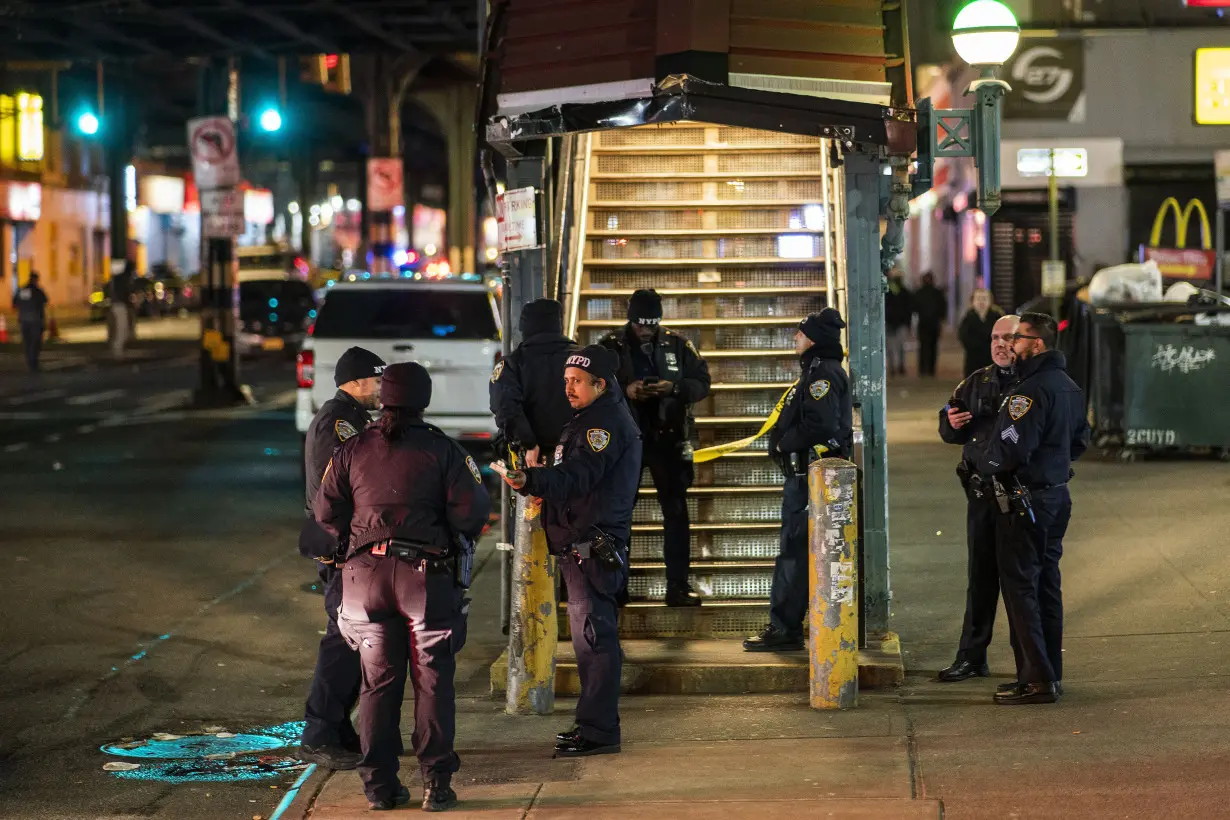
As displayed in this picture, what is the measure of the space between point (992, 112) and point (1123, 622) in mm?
3061

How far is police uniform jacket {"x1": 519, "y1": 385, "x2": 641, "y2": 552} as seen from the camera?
7406 millimetres

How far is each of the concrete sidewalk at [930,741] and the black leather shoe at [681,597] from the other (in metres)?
1.10

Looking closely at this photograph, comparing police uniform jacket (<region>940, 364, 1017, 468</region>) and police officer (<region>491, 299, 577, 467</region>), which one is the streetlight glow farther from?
police officer (<region>491, 299, 577, 467</region>)

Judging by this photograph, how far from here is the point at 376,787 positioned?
6793mm

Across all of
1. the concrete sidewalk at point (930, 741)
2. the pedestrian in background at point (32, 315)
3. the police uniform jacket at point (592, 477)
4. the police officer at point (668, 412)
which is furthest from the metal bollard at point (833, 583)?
the pedestrian in background at point (32, 315)

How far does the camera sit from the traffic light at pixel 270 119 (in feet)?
101

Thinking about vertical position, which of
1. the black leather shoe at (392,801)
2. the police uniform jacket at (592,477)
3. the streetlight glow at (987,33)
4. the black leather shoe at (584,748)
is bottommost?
the black leather shoe at (392,801)

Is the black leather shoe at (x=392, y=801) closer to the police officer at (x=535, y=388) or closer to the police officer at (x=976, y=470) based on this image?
the police officer at (x=535, y=388)

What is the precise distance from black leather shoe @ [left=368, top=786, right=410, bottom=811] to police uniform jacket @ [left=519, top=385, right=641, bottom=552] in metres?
1.28

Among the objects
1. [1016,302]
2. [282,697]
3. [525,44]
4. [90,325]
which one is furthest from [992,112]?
[90,325]

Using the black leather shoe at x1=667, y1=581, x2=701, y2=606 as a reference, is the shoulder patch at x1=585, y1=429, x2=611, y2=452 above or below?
above

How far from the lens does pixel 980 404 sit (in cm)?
861

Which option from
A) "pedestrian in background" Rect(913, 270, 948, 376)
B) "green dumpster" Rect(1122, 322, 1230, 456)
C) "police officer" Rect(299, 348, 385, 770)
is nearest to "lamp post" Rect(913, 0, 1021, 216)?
"police officer" Rect(299, 348, 385, 770)

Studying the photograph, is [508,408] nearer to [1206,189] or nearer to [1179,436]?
[1179,436]
